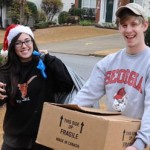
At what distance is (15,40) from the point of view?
383cm

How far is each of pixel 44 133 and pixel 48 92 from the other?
880 millimetres

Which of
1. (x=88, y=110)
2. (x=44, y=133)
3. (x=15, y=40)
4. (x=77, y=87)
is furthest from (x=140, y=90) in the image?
(x=15, y=40)

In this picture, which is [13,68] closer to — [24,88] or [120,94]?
[24,88]

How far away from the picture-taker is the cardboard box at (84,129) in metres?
2.66

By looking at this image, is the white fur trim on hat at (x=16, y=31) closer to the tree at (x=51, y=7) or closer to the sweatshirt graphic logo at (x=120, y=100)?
the sweatshirt graphic logo at (x=120, y=100)

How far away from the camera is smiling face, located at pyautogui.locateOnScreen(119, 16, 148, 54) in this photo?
115 inches

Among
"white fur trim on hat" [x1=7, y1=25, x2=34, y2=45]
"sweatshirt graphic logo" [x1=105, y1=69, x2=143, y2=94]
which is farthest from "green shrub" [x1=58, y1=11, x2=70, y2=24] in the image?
"sweatshirt graphic logo" [x1=105, y1=69, x2=143, y2=94]

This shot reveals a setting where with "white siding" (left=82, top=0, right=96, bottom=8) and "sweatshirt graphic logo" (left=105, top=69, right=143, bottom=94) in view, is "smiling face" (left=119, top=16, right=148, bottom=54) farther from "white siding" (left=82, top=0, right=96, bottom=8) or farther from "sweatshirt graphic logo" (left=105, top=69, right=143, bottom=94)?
"white siding" (left=82, top=0, right=96, bottom=8)

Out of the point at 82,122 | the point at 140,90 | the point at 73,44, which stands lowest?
the point at 73,44

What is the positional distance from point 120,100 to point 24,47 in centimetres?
112

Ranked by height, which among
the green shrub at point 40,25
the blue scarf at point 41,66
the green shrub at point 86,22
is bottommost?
the green shrub at point 40,25

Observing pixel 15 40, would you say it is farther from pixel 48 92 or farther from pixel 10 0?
pixel 10 0

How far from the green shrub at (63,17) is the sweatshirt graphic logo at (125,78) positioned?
3497 centimetres

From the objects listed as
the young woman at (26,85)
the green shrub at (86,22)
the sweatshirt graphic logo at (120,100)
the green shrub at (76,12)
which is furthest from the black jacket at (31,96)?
the green shrub at (76,12)
